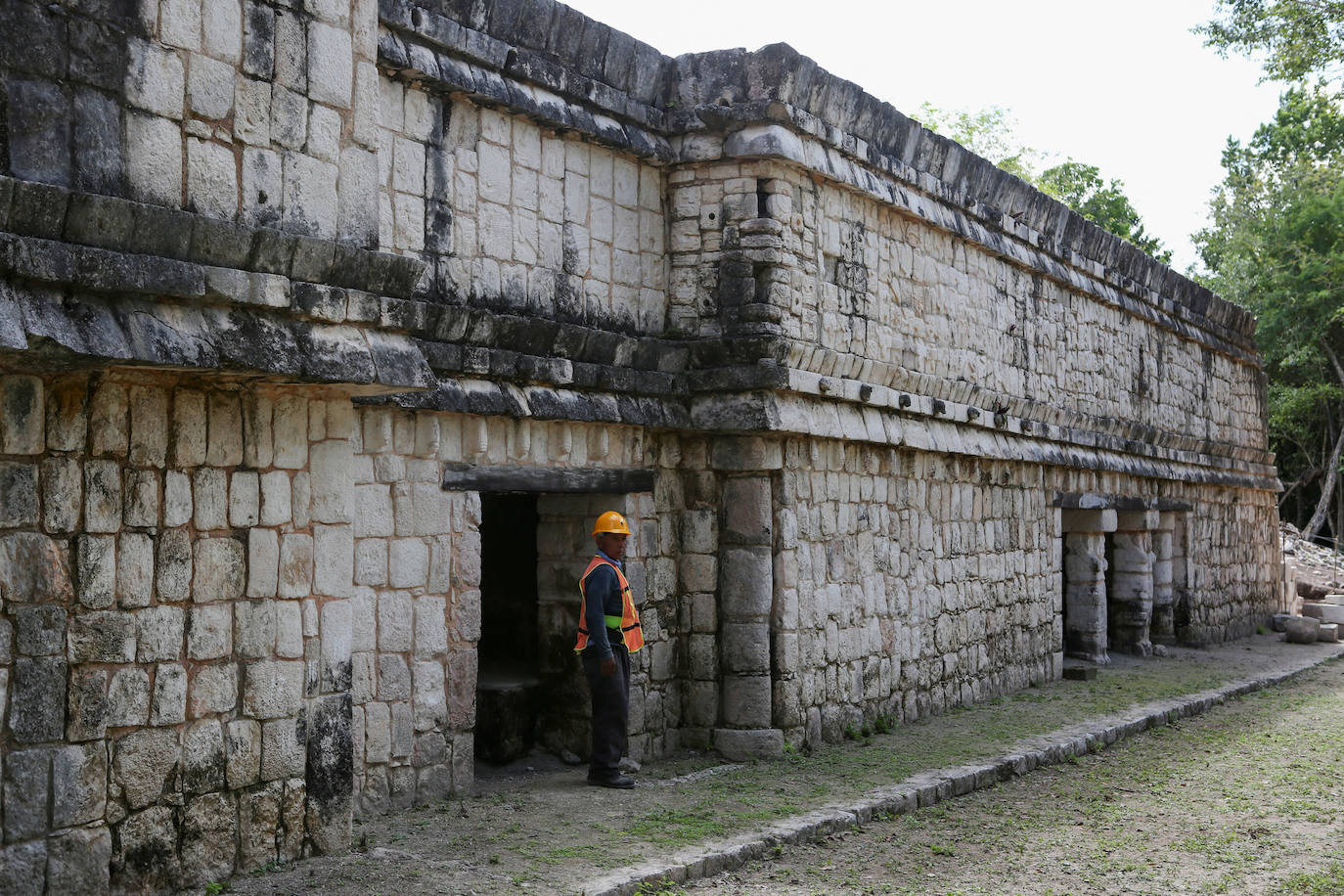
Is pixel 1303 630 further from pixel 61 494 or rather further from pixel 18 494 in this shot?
pixel 18 494

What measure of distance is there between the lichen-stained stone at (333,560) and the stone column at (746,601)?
3160 millimetres

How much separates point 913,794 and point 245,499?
4034 mm

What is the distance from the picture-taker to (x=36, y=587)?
4.33 metres

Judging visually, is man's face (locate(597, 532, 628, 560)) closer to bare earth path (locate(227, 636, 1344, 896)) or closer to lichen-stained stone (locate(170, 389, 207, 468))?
bare earth path (locate(227, 636, 1344, 896))

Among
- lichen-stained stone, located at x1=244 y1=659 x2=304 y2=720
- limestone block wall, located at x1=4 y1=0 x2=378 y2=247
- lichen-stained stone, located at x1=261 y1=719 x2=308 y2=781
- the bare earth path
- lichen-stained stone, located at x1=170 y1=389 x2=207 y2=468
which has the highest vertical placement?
limestone block wall, located at x1=4 y1=0 x2=378 y2=247

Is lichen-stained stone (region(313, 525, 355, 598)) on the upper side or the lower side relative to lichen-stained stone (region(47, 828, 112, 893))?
upper

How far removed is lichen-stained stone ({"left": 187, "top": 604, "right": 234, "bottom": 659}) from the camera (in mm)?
4809

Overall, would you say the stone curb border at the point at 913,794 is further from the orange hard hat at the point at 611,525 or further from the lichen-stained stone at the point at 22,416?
the lichen-stained stone at the point at 22,416

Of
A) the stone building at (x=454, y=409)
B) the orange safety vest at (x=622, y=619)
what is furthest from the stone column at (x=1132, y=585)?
the orange safety vest at (x=622, y=619)

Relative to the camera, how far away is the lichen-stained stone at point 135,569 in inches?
180

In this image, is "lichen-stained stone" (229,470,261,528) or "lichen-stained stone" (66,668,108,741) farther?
"lichen-stained stone" (229,470,261,528)

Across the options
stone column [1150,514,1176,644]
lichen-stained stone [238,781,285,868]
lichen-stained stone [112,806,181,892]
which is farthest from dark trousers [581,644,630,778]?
stone column [1150,514,1176,644]

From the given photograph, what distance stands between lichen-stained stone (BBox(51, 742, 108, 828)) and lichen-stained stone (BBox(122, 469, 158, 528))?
0.81 m

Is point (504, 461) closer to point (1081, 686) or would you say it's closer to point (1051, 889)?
point (1051, 889)
